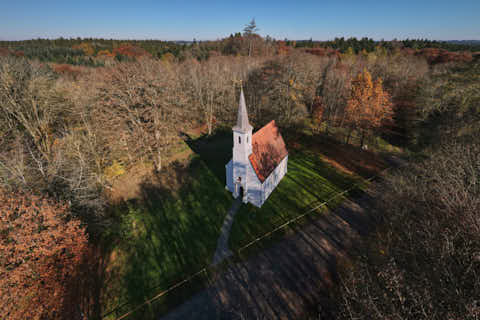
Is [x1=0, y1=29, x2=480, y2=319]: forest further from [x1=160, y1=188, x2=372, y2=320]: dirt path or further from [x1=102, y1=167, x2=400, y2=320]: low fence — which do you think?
[x1=102, y1=167, x2=400, y2=320]: low fence

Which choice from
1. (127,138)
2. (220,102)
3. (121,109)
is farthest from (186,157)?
(220,102)

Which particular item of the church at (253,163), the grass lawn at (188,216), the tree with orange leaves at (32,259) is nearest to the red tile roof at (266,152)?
the church at (253,163)

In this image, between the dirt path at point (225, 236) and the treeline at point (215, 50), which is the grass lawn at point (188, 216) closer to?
the dirt path at point (225, 236)

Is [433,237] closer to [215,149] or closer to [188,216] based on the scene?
[188,216]

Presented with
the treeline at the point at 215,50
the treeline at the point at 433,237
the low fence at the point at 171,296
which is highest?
the treeline at the point at 215,50

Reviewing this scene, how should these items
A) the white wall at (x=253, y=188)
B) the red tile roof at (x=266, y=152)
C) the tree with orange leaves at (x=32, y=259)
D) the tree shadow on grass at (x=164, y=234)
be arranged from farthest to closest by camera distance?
the red tile roof at (x=266, y=152) < the white wall at (x=253, y=188) < the tree shadow on grass at (x=164, y=234) < the tree with orange leaves at (x=32, y=259)

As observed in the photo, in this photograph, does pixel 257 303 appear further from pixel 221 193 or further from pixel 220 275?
pixel 221 193

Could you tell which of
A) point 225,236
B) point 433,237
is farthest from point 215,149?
point 433,237
